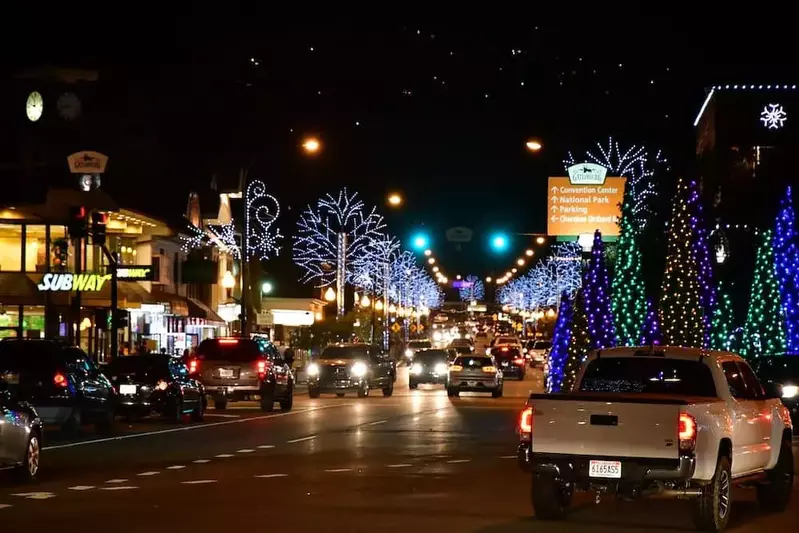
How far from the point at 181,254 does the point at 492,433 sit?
118ft

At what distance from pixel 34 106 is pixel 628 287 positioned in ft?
95.3

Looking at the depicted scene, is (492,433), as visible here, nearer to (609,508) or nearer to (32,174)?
(609,508)

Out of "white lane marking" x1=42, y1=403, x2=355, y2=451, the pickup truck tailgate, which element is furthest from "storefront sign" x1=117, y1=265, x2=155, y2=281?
the pickup truck tailgate

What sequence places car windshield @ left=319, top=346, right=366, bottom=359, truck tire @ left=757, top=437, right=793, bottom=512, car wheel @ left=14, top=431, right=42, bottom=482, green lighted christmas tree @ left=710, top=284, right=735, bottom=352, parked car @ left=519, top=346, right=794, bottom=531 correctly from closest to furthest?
parked car @ left=519, top=346, right=794, bottom=531 < truck tire @ left=757, top=437, right=793, bottom=512 < car wheel @ left=14, top=431, right=42, bottom=482 < green lighted christmas tree @ left=710, top=284, right=735, bottom=352 < car windshield @ left=319, top=346, right=366, bottom=359

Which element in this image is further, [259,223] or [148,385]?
[259,223]

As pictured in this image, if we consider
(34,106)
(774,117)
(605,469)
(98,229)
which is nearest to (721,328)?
(98,229)

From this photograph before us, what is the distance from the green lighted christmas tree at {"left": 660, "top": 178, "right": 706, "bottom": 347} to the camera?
35.4 m

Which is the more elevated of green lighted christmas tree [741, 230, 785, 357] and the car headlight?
green lighted christmas tree [741, 230, 785, 357]

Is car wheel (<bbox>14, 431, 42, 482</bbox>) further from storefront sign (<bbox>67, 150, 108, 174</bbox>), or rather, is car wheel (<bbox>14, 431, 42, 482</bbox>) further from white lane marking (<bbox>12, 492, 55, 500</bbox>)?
storefront sign (<bbox>67, 150, 108, 174</bbox>)

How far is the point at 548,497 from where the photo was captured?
14.2 m

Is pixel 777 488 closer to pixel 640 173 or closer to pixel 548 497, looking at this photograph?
pixel 548 497

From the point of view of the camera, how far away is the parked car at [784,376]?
28.4 m

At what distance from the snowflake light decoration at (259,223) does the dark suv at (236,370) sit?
357 inches

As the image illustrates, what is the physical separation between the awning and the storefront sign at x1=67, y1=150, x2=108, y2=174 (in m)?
13.4
